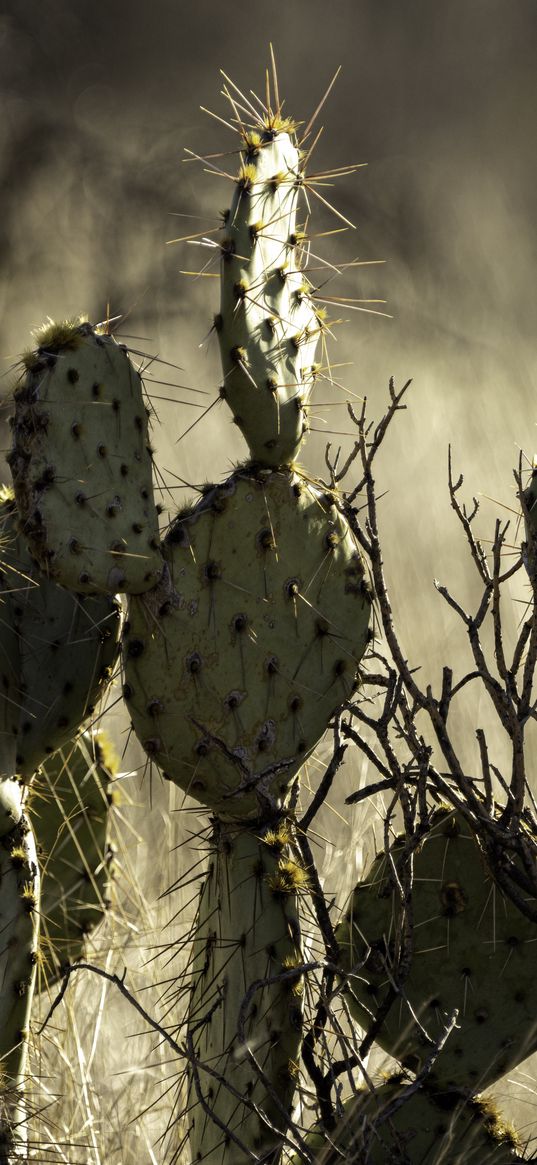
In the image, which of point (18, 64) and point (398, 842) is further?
point (18, 64)

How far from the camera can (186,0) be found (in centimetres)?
725

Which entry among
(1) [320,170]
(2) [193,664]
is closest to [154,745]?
(2) [193,664]

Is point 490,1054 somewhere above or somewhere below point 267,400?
below

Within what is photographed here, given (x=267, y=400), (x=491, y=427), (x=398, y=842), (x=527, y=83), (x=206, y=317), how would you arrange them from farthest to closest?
(x=527, y=83) < (x=206, y=317) < (x=491, y=427) < (x=398, y=842) < (x=267, y=400)

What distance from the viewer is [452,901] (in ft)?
5.10

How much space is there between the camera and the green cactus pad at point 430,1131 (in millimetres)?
1507

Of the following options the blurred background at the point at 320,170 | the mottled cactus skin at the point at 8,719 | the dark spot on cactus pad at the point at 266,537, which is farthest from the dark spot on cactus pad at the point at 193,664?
the blurred background at the point at 320,170

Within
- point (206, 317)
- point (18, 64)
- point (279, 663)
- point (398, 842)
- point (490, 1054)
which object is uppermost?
point (18, 64)

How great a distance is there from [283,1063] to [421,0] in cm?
685

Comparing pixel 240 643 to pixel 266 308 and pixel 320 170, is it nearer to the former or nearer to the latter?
pixel 266 308

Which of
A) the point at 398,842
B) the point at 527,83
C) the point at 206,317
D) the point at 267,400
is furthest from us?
the point at 527,83

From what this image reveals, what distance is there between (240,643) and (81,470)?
0.87ft

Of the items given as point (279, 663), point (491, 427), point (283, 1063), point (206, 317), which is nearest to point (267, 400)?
point (279, 663)

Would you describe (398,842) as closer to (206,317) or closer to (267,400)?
(267,400)
